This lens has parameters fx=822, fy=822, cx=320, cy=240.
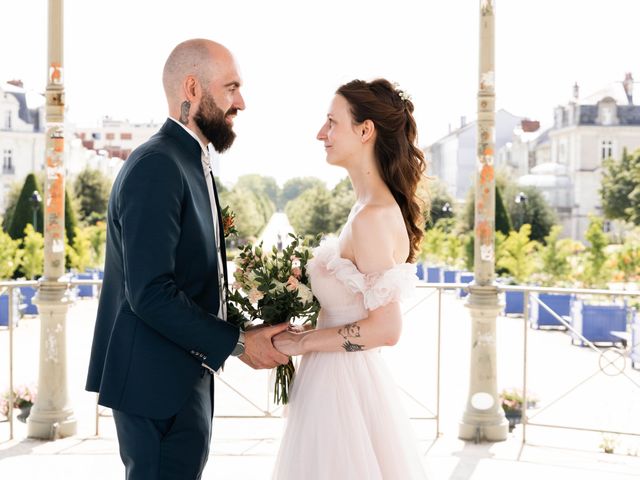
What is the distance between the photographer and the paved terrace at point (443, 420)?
405cm

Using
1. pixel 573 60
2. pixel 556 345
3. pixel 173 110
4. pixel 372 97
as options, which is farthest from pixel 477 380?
pixel 573 60

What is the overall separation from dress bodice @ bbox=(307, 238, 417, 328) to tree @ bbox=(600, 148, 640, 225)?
132 feet

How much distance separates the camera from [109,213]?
2033mm

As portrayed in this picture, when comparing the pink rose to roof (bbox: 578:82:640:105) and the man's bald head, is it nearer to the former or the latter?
the man's bald head

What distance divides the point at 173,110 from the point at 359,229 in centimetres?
57

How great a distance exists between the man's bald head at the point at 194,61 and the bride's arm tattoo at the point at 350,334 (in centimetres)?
72

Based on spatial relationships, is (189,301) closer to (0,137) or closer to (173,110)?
(173,110)

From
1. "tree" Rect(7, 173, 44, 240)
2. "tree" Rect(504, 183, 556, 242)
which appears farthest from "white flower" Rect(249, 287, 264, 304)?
"tree" Rect(504, 183, 556, 242)

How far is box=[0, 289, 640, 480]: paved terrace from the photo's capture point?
4.05m

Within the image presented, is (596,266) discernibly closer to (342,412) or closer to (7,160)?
(342,412)

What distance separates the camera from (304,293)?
7.20 ft

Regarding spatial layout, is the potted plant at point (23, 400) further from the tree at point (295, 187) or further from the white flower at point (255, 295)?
the tree at point (295, 187)

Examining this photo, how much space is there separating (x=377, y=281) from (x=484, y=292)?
2.57 meters

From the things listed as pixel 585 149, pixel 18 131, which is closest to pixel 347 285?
pixel 18 131
